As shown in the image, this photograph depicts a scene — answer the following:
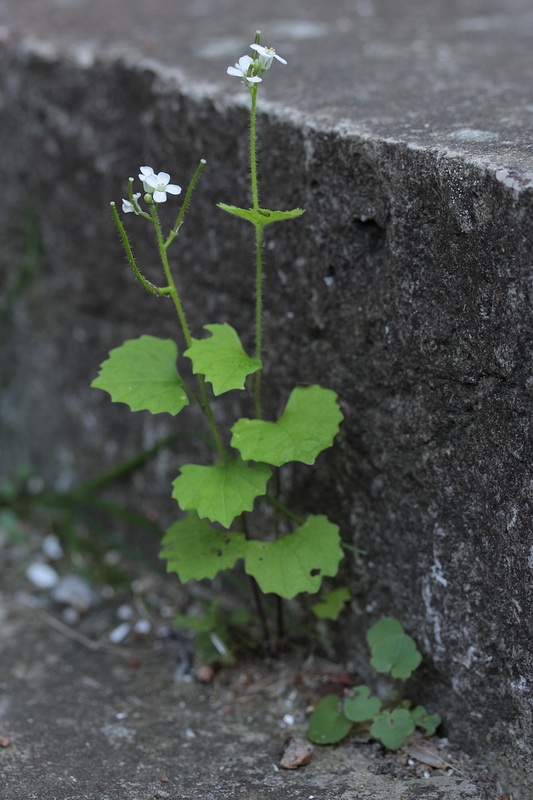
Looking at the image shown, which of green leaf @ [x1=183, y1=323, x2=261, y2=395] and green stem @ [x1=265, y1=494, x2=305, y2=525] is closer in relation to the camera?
green leaf @ [x1=183, y1=323, x2=261, y2=395]

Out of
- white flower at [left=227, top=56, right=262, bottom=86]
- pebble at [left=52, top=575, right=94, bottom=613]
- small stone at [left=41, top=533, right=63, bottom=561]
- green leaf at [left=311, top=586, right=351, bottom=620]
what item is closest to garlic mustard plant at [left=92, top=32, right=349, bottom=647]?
Result: white flower at [left=227, top=56, right=262, bottom=86]

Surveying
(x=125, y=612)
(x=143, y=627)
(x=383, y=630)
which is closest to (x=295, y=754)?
(x=383, y=630)

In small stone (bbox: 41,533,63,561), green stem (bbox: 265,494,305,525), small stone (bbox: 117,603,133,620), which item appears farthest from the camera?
small stone (bbox: 41,533,63,561)

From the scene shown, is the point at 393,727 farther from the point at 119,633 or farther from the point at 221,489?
the point at 119,633

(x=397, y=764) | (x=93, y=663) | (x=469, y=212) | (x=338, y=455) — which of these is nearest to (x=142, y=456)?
(x=93, y=663)

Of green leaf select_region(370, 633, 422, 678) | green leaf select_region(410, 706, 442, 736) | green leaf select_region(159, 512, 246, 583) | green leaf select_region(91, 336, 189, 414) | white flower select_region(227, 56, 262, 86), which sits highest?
white flower select_region(227, 56, 262, 86)

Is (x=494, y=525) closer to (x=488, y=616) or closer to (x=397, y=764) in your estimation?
(x=488, y=616)

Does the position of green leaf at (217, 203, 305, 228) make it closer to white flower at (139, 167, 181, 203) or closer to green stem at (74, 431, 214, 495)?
white flower at (139, 167, 181, 203)

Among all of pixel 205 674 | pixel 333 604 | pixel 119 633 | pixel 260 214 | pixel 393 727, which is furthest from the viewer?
pixel 119 633
